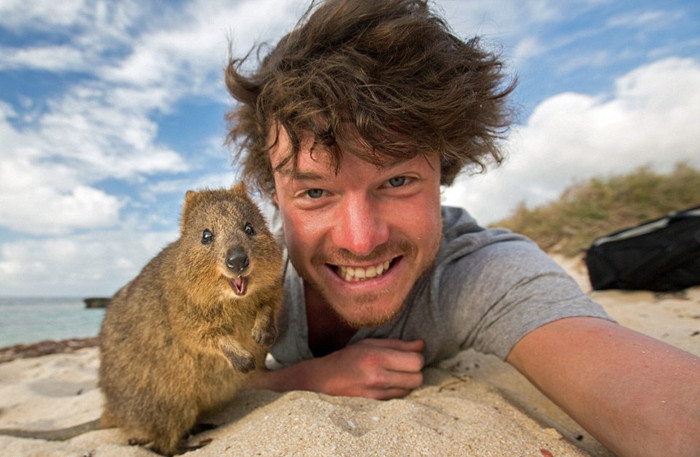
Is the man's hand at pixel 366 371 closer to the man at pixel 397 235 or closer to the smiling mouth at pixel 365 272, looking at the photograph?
the man at pixel 397 235

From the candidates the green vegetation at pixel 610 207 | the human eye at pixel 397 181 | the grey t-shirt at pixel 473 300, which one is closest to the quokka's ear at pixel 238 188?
the grey t-shirt at pixel 473 300

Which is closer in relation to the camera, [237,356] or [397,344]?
[237,356]

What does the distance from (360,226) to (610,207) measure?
10.1 metres

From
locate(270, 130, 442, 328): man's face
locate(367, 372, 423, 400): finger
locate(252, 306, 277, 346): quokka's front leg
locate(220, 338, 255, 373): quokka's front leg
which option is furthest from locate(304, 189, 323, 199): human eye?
locate(367, 372, 423, 400): finger

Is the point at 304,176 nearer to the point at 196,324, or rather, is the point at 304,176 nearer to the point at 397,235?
the point at 397,235

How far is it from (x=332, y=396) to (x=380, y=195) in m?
1.28

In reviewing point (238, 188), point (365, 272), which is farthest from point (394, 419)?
point (238, 188)

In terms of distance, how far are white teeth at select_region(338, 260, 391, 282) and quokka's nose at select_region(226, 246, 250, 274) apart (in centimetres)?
74

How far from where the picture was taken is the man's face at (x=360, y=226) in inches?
103

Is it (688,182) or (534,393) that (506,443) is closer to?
(534,393)

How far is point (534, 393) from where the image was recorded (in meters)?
3.17

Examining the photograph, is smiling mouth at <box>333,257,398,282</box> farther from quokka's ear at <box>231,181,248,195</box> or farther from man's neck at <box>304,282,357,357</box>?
quokka's ear at <box>231,181,248,195</box>

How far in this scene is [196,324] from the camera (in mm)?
2619

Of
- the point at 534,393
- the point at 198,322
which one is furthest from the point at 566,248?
the point at 198,322
